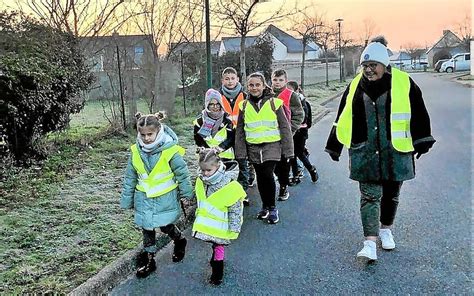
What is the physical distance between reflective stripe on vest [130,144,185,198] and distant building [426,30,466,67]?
78.1 meters

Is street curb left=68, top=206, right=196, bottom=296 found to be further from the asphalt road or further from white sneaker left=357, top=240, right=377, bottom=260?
white sneaker left=357, top=240, right=377, bottom=260

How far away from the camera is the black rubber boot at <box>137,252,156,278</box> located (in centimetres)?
459

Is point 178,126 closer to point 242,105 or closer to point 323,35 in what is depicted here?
point 242,105

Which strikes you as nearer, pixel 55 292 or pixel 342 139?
pixel 55 292

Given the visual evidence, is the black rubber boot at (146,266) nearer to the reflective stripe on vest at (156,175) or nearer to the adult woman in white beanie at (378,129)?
the reflective stripe on vest at (156,175)

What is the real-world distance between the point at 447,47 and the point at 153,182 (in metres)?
83.8

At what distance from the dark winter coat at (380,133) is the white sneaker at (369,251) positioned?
1.89 ft

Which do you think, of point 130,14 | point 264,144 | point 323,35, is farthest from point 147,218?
point 323,35

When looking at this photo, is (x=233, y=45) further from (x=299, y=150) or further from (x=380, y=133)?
(x=380, y=133)

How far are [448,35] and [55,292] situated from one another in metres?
90.9

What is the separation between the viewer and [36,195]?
6.69 metres

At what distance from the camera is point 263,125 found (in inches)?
233

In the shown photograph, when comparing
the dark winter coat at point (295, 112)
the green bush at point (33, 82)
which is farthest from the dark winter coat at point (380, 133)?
the green bush at point (33, 82)

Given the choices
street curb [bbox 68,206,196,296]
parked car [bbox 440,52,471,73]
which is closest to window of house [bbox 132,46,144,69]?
street curb [bbox 68,206,196,296]
